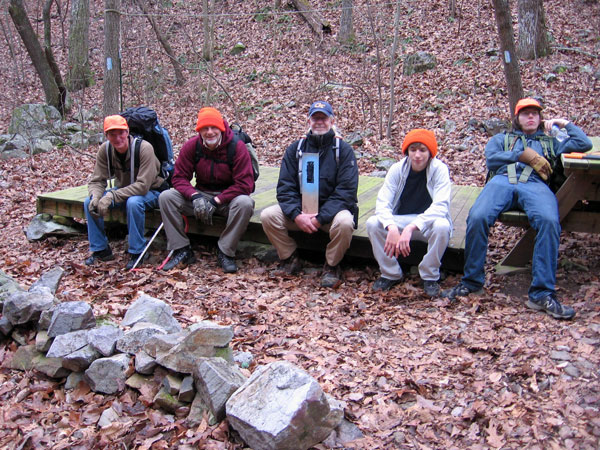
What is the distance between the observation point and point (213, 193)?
554cm

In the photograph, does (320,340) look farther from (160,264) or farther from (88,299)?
(160,264)

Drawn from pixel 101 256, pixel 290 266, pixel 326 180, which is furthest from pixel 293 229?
pixel 101 256

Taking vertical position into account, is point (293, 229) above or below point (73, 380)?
above

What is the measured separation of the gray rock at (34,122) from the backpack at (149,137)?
6.34 metres

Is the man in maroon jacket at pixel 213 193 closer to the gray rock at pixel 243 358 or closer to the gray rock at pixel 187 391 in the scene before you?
the gray rock at pixel 243 358

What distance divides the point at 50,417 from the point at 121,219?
11.9 feet

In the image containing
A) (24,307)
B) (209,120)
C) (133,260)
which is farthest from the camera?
(133,260)

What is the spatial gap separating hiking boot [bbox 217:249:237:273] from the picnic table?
2630 millimetres

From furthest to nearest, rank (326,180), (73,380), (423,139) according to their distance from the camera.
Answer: (326,180) → (423,139) → (73,380)

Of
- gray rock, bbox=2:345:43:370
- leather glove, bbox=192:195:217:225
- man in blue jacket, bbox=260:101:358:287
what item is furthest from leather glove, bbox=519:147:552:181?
gray rock, bbox=2:345:43:370

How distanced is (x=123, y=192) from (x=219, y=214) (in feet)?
3.48

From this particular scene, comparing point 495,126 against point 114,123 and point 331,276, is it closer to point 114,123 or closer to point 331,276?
point 331,276

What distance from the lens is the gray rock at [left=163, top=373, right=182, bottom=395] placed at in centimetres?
291

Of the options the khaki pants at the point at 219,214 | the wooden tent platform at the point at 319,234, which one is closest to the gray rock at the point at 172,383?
the khaki pants at the point at 219,214
